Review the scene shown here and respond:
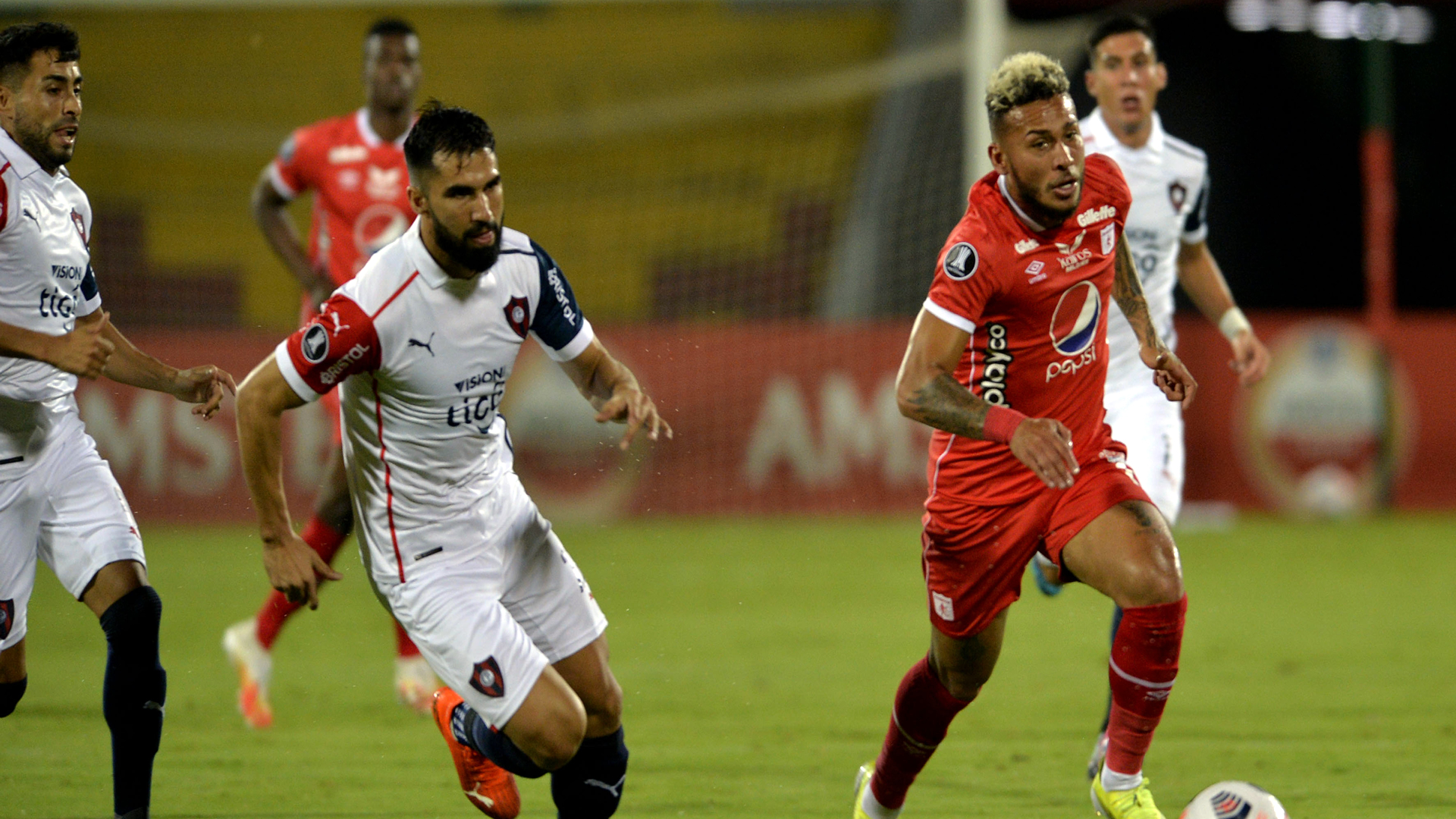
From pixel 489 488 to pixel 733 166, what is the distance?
481 inches

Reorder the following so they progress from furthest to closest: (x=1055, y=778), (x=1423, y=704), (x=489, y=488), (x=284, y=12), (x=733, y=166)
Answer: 1. (x=284, y=12)
2. (x=733, y=166)
3. (x=1423, y=704)
4. (x=1055, y=778)
5. (x=489, y=488)

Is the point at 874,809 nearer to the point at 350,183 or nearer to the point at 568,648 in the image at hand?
the point at 568,648

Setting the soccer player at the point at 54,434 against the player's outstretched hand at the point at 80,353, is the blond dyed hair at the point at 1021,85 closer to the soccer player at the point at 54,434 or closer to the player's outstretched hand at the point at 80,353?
the soccer player at the point at 54,434

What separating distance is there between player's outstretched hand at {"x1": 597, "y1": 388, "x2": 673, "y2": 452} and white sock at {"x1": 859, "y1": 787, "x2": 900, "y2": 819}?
4.13 feet

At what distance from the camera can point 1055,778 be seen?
545 cm

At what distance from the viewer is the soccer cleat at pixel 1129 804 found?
4.41 m

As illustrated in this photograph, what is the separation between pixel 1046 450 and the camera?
3.98 m

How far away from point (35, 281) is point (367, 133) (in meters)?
2.82

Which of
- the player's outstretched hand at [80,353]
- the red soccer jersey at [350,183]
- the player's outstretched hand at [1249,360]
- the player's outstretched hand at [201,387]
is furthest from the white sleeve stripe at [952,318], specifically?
the red soccer jersey at [350,183]

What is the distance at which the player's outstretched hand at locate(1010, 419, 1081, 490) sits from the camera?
3955 millimetres

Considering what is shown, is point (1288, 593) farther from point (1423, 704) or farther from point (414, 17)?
point (414, 17)

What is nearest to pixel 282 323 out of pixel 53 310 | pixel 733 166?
pixel 733 166

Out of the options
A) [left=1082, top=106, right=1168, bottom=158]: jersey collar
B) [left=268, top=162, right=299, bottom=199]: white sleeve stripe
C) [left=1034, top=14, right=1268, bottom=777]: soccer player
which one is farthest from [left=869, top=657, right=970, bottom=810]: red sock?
[left=268, top=162, right=299, bottom=199]: white sleeve stripe

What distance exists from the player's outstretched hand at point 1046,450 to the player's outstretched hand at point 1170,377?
74 cm
